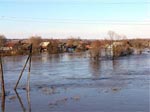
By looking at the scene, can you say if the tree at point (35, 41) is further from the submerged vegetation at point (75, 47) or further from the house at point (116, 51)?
the house at point (116, 51)

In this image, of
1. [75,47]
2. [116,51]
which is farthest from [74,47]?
[116,51]

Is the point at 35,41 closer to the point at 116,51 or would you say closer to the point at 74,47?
the point at 74,47

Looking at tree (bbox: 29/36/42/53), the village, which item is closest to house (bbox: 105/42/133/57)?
the village

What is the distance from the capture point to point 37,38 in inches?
3428

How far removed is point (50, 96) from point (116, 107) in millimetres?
3872

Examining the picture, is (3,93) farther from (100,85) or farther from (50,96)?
(100,85)

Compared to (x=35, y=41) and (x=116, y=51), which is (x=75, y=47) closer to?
(x=35, y=41)

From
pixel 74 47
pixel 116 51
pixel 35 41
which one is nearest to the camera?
pixel 116 51

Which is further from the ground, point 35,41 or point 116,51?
point 35,41

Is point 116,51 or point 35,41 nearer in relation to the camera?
point 116,51

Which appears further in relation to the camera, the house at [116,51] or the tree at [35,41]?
the tree at [35,41]

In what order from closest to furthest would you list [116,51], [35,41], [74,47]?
[116,51]
[35,41]
[74,47]

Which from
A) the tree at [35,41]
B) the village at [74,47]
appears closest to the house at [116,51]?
the village at [74,47]

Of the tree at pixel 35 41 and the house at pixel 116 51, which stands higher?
the tree at pixel 35 41
